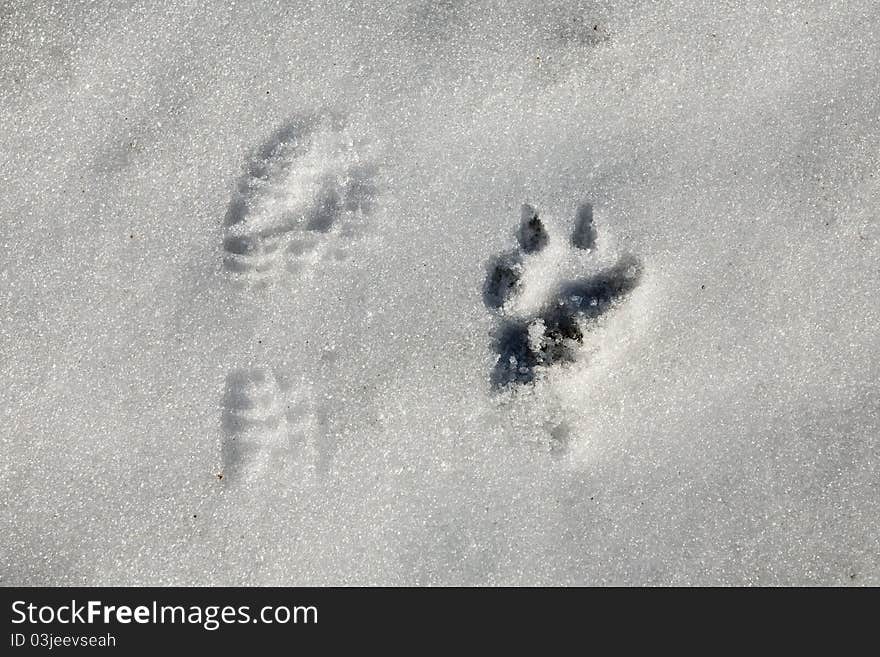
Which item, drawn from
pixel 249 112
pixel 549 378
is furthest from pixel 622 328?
pixel 249 112

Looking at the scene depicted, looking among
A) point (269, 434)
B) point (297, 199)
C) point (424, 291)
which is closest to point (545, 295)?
point (424, 291)

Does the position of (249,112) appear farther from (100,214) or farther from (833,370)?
(833,370)

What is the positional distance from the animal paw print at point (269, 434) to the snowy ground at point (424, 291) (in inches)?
0.4

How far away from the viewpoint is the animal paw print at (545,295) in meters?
2.28

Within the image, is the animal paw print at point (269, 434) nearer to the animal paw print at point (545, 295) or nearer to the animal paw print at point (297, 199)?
the animal paw print at point (297, 199)

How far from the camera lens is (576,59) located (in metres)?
2.32

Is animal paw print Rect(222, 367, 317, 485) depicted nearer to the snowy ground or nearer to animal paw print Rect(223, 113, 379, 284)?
the snowy ground

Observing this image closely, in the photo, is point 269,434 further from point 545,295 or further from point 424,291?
point 545,295

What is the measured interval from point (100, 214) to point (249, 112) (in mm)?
587

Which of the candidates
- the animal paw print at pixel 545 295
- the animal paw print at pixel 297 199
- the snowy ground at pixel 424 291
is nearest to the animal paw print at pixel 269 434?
the snowy ground at pixel 424 291

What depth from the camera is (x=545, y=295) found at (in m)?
2.30

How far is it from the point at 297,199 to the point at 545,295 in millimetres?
858

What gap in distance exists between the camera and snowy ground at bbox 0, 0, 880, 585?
7.59 feet

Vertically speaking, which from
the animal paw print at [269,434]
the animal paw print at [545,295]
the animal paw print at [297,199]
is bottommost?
the animal paw print at [269,434]
